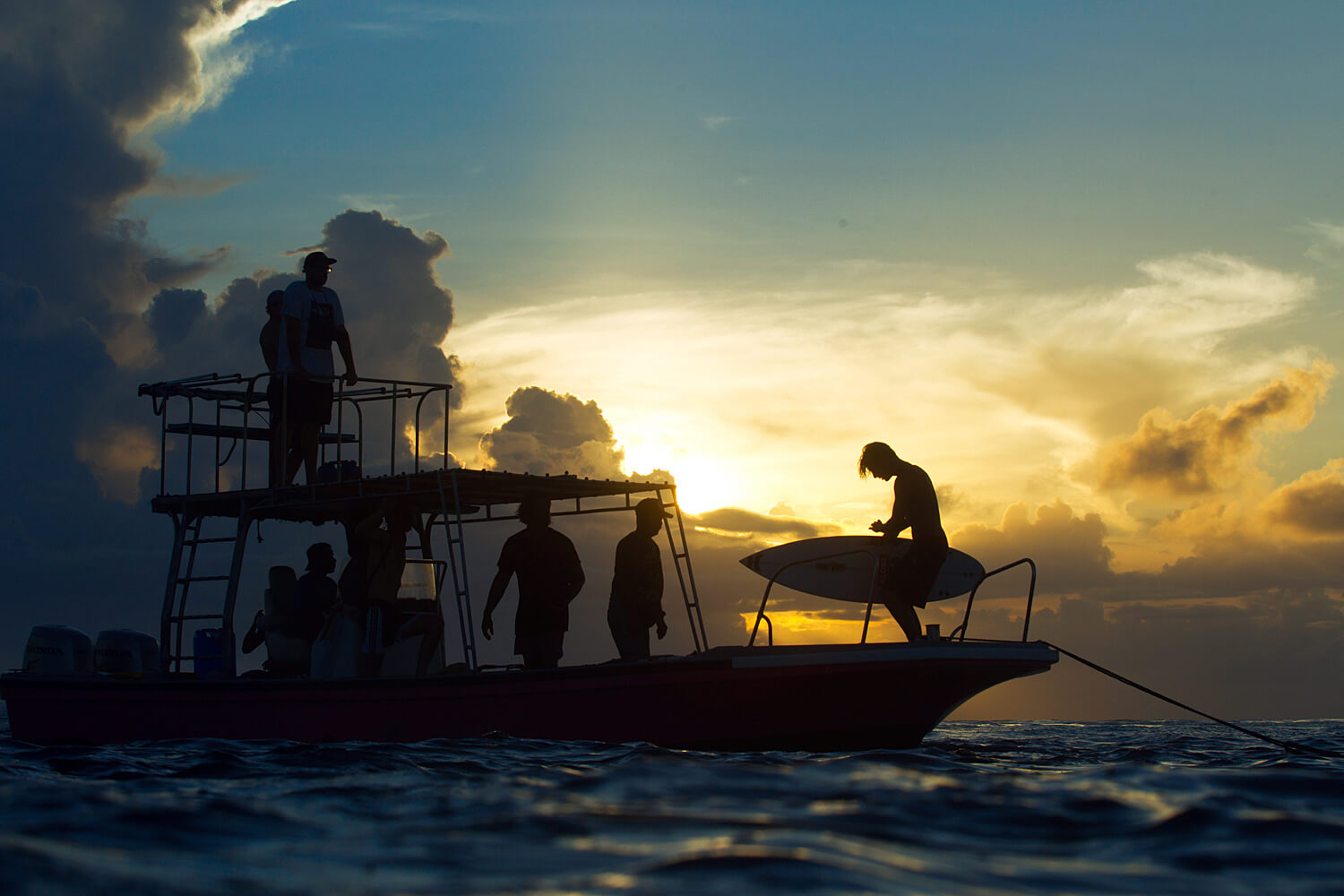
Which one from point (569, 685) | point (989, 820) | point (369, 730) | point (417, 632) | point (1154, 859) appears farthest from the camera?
point (417, 632)

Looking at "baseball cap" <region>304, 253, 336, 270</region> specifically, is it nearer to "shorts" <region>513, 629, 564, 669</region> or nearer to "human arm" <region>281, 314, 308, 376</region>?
"human arm" <region>281, 314, 308, 376</region>

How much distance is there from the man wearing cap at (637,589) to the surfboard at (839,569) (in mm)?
821

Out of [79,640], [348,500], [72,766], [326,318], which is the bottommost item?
[72,766]

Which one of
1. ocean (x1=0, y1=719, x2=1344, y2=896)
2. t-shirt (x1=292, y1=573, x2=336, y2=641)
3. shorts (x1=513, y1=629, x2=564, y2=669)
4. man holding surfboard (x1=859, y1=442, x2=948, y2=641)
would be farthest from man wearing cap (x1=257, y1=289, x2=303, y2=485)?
man holding surfboard (x1=859, y1=442, x2=948, y2=641)

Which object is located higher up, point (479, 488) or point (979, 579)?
point (479, 488)

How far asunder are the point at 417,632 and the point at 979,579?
15.9 ft

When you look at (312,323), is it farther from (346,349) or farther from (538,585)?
(538,585)

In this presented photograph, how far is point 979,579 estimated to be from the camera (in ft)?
31.0

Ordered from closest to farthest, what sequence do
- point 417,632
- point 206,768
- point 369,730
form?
point 206,768, point 369,730, point 417,632

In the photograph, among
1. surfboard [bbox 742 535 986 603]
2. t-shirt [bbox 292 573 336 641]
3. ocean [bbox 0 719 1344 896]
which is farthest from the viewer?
t-shirt [bbox 292 573 336 641]

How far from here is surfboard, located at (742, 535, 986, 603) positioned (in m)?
9.10

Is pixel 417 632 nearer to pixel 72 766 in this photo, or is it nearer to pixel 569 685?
pixel 569 685

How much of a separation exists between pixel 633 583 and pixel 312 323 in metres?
3.99

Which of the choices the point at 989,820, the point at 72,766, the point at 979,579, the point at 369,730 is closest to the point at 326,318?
the point at 369,730
